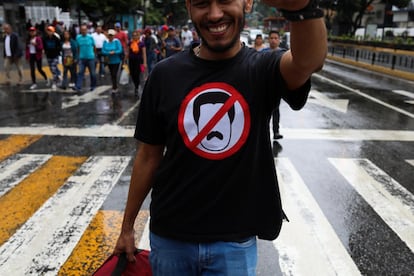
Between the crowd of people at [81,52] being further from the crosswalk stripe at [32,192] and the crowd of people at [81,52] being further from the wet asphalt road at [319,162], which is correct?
the crosswalk stripe at [32,192]

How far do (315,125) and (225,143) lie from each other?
7759 millimetres

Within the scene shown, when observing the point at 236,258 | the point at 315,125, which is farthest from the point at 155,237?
the point at 315,125

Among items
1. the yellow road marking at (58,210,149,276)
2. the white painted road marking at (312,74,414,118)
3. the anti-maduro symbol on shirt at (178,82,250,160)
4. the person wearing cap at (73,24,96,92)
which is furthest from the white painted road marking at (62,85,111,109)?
the anti-maduro symbol on shirt at (178,82,250,160)

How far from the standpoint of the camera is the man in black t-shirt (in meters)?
1.77

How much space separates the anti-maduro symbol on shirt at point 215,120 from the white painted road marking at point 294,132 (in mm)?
6454

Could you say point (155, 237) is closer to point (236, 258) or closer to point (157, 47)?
point (236, 258)

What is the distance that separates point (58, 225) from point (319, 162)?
378cm

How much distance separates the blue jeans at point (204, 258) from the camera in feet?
6.00

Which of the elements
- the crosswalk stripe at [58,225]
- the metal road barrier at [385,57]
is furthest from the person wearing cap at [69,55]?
the metal road barrier at [385,57]

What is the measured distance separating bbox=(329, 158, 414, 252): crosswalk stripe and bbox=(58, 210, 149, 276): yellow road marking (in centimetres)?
246

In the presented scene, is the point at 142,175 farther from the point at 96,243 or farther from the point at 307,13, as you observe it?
the point at 96,243

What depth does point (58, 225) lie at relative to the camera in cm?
448

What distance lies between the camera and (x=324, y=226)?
4.53 meters

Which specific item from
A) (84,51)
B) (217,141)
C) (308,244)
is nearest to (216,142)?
(217,141)
